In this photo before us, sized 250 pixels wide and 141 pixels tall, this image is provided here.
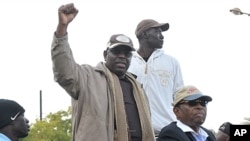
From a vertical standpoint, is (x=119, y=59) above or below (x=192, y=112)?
above

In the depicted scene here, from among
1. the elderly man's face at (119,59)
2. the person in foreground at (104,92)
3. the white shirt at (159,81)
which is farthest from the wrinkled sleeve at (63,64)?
the white shirt at (159,81)

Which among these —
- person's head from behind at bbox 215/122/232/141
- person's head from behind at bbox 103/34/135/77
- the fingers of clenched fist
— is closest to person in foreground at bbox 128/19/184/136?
person's head from behind at bbox 215/122/232/141

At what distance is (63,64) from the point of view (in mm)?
5137

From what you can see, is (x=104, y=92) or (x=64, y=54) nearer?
(x=64, y=54)

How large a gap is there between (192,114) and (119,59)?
823 millimetres

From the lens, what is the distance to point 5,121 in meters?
5.08

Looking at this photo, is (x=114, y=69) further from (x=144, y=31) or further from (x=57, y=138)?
(x=57, y=138)

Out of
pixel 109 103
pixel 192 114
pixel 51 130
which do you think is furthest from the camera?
pixel 51 130

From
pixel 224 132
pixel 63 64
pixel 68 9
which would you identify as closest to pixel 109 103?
pixel 63 64

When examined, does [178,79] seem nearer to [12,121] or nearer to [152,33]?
[152,33]

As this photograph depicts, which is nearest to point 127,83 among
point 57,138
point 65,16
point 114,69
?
point 114,69

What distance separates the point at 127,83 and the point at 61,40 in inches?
36.1

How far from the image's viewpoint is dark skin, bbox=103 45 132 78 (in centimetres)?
568

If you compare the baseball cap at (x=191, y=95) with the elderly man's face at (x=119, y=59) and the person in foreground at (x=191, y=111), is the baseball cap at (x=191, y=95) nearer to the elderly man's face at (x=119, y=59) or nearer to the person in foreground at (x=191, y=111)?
the person in foreground at (x=191, y=111)
